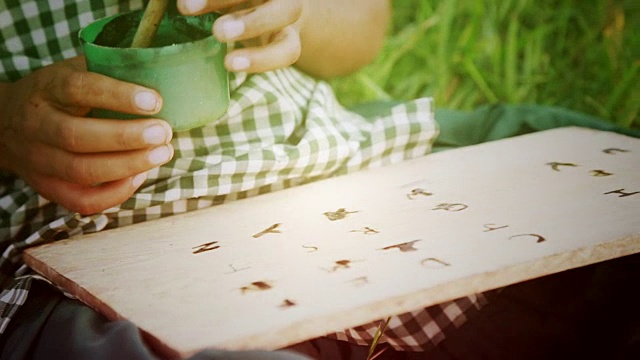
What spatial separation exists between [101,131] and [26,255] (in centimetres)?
22

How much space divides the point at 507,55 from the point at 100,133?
1.30 m

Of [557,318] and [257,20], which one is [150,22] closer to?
[257,20]

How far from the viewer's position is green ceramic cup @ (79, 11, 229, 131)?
720 millimetres

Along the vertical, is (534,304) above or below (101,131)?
below

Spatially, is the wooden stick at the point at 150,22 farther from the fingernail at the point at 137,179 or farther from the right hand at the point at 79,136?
the fingernail at the point at 137,179

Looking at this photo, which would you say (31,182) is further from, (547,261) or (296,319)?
(547,261)

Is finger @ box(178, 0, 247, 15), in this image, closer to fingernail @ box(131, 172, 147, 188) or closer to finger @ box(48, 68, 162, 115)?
finger @ box(48, 68, 162, 115)

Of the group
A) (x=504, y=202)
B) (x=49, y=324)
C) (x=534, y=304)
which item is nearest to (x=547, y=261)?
(x=504, y=202)

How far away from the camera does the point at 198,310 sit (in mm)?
669

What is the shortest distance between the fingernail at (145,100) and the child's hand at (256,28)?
9 centimetres

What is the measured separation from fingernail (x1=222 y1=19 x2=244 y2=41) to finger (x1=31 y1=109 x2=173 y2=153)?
11cm

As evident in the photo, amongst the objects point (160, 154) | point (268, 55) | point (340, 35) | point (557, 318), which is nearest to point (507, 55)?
point (340, 35)

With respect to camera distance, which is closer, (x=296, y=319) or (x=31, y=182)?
(x=296, y=319)

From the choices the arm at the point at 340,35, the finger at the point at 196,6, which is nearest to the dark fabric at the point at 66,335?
the finger at the point at 196,6
